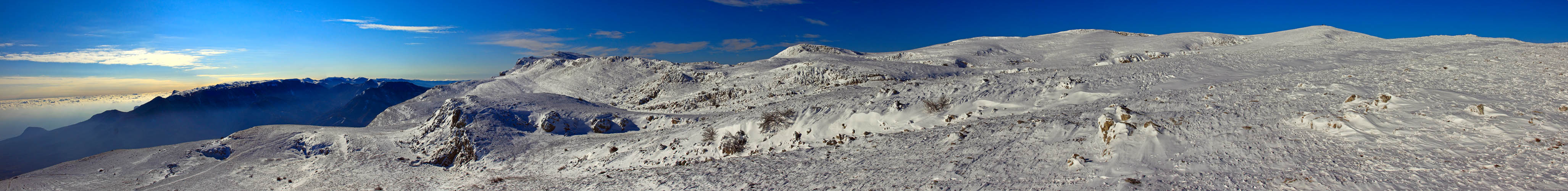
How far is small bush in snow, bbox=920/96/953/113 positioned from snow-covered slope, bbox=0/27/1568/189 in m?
0.08

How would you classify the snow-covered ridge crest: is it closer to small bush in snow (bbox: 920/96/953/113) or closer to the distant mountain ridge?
small bush in snow (bbox: 920/96/953/113)

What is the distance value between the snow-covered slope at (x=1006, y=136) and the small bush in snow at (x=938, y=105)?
0.25 feet

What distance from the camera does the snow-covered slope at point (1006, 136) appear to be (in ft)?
28.2

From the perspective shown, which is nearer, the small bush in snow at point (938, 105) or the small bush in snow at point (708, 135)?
the small bush in snow at point (938, 105)

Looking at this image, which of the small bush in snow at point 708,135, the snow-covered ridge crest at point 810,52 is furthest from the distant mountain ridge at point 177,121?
the small bush in snow at point 708,135

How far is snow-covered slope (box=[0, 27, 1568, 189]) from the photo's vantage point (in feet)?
28.2

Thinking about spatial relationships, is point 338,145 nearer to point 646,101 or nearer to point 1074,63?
point 646,101

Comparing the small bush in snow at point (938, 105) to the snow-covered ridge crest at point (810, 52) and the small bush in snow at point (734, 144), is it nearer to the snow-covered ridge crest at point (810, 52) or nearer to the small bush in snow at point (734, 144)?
the small bush in snow at point (734, 144)

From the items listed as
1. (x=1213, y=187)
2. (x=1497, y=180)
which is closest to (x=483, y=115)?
(x=1213, y=187)

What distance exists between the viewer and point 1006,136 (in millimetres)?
12695

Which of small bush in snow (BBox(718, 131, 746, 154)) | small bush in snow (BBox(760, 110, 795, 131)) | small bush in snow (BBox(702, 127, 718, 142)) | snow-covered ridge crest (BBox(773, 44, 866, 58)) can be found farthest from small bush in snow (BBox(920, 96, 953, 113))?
snow-covered ridge crest (BBox(773, 44, 866, 58))

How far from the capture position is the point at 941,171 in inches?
416

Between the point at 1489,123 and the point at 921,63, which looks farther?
the point at 921,63

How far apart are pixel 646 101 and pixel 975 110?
34.3 metres
